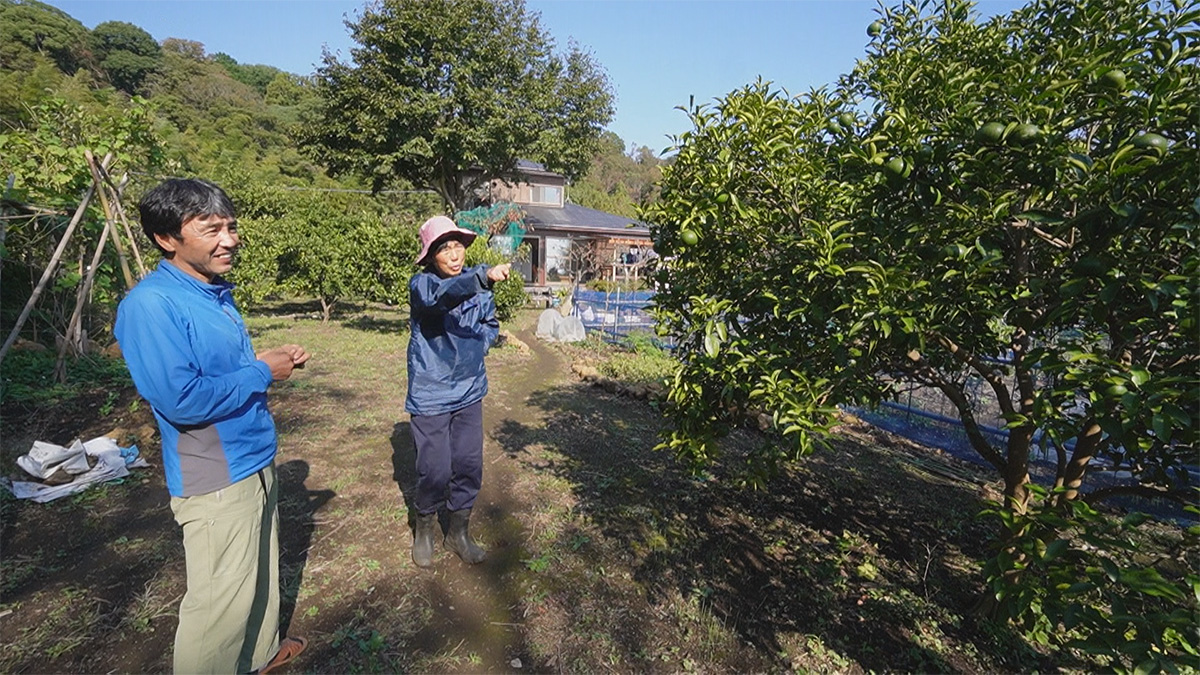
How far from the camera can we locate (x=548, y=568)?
3117 millimetres

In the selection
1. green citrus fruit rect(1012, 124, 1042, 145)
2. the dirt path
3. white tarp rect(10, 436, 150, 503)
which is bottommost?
the dirt path

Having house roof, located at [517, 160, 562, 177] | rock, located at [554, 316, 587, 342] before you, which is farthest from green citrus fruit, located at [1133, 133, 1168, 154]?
house roof, located at [517, 160, 562, 177]

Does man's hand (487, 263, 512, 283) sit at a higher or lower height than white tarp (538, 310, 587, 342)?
higher

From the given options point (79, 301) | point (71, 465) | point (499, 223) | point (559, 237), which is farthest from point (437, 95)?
point (71, 465)

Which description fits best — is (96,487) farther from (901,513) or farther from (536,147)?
(536,147)

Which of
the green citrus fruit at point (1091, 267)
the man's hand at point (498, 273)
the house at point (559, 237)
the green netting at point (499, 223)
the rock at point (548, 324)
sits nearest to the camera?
the green citrus fruit at point (1091, 267)

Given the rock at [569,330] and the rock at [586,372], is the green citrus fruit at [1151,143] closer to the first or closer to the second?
the rock at [586,372]

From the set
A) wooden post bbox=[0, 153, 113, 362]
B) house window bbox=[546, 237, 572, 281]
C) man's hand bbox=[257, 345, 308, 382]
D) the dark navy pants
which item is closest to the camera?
man's hand bbox=[257, 345, 308, 382]

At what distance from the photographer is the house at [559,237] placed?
24469 mm

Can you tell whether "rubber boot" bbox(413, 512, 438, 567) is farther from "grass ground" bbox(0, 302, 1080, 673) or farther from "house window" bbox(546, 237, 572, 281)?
"house window" bbox(546, 237, 572, 281)

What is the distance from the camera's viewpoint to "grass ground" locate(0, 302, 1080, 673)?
246 cm

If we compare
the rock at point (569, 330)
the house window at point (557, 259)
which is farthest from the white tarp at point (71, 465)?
the house window at point (557, 259)

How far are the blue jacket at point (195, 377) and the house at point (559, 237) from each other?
2131 cm

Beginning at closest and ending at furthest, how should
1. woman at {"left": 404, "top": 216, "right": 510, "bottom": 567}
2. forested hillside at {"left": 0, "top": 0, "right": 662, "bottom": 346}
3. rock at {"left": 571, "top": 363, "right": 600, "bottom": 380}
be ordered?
woman at {"left": 404, "top": 216, "right": 510, "bottom": 567}, forested hillside at {"left": 0, "top": 0, "right": 662, "bottom": 346}, rock at {"left": 571, "top": 363, "right": 600, "bottom": 380}
